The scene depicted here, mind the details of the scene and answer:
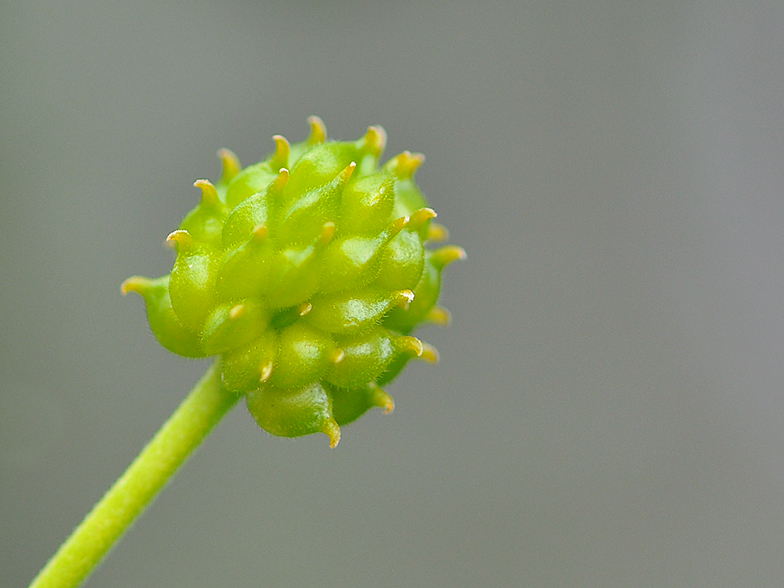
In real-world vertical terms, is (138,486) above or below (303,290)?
below

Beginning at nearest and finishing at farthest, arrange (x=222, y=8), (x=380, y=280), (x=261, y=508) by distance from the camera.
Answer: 1. (x=380, y=280)
2. (x=261, y=508)
3. (x=222, y=8)

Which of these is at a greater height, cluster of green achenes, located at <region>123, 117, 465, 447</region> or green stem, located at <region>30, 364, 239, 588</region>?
cluster of green achenes, located at <region>123, 117, 465, 447</region>

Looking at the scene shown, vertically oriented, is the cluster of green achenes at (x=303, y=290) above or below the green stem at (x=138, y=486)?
above

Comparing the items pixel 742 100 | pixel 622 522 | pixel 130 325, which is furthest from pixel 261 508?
pixel 742 100

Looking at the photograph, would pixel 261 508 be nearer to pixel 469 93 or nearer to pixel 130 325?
pixel 130 325
